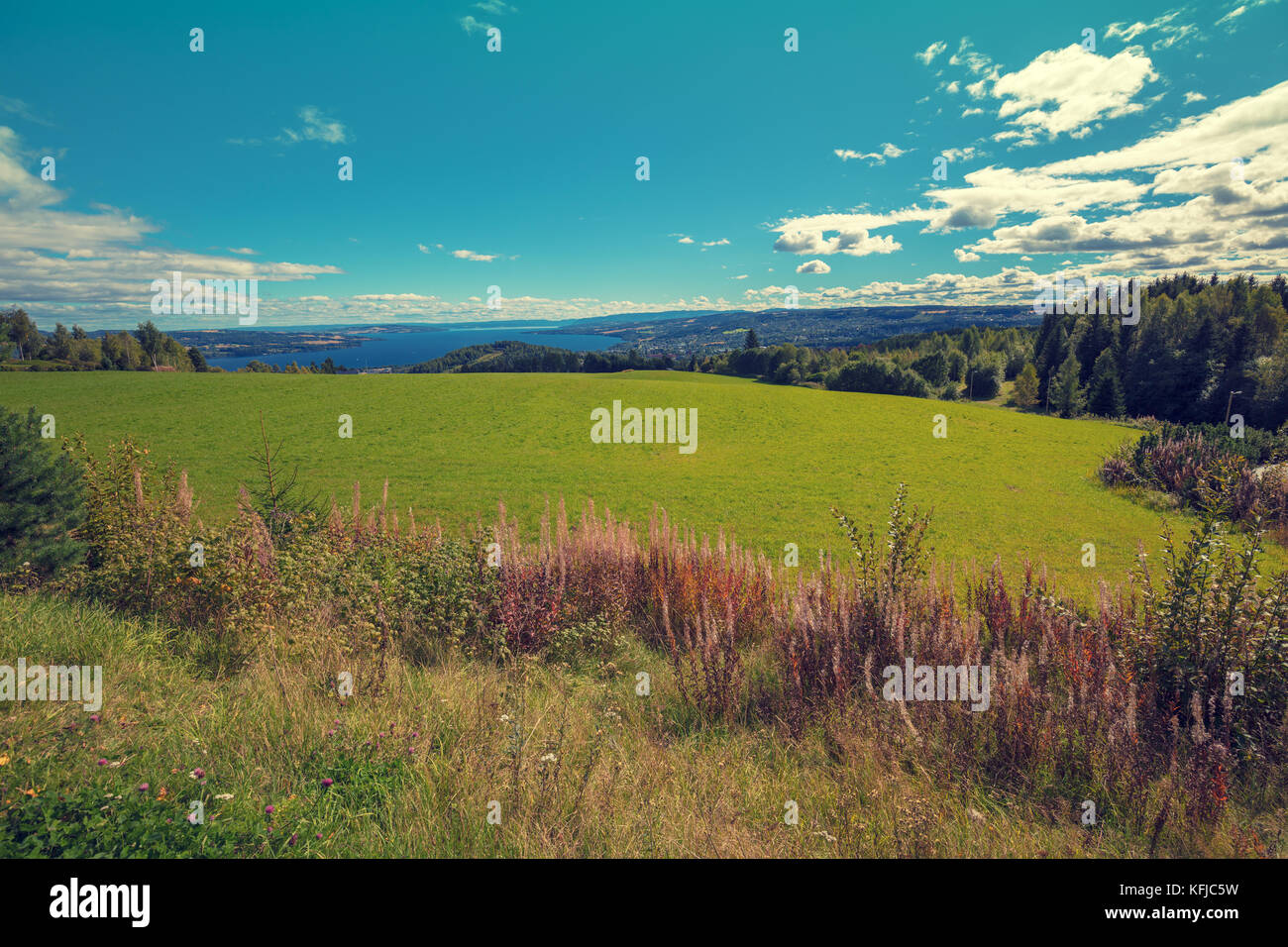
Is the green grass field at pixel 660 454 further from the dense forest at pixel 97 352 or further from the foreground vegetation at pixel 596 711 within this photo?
the dense forest at pixel 97 352

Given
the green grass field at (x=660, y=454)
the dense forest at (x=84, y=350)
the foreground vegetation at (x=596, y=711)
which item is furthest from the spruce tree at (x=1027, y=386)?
the dense forest at (x=84, y=350)

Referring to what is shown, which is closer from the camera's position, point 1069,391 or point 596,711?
point 596,711

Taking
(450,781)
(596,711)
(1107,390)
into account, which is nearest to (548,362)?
(1107,390)

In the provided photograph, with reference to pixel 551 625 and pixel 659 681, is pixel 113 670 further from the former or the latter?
pixel 659 681

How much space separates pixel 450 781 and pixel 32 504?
759 centimetres

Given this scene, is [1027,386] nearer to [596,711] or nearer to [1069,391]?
[1069,391]

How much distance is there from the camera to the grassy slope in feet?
9.78

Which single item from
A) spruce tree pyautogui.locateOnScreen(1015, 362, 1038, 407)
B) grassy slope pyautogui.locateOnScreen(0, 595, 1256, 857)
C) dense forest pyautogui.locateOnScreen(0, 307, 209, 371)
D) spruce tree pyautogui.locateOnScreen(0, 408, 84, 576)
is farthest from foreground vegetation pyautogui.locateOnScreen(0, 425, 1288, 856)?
spruce tree pyautogui.locateOnScreen(1015, 362, 1038, 407)

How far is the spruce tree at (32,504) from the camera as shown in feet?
21.6

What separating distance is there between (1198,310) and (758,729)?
9345 cm

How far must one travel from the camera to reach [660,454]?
3403cm

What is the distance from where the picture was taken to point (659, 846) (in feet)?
9.97

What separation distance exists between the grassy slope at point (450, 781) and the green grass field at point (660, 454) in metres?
8.14
